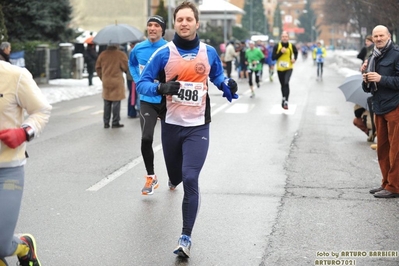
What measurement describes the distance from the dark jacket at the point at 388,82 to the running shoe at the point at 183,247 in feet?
11.2

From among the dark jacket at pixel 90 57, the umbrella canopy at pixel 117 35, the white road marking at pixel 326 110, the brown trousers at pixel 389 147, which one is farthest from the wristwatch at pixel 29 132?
the dark jacket at pixel 90 57

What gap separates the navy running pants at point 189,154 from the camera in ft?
20.4

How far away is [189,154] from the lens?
20.7ft

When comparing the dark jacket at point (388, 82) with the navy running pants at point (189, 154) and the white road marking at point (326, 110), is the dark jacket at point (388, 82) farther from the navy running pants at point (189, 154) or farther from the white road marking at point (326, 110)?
the white road marking at point (326, 110)

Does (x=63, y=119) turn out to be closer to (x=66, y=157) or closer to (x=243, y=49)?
(x=66, y=157)

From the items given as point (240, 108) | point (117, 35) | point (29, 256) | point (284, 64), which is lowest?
point (240, 108)

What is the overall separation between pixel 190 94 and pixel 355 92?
7.71 meters

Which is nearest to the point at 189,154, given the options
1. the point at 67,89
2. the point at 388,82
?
the point at 388,82

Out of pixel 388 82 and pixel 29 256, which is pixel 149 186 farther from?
pixel 29 256

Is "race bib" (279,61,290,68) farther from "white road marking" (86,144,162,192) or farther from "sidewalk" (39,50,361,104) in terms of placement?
"white road marking" (86,144,162,192)

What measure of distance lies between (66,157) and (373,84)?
202 inches

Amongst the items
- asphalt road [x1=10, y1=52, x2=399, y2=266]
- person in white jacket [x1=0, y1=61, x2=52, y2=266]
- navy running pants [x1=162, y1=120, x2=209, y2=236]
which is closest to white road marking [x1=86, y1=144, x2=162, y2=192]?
asphalt road [x1=10, y1=52, x2=399, y2=266]

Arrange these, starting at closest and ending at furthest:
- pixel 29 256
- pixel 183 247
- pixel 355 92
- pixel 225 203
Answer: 1. pixel 29 256
2. pixel 183 247
3. pixel 225 203
4. pixel 355 92

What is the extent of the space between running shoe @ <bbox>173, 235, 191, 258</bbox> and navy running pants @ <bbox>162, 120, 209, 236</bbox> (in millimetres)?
50
